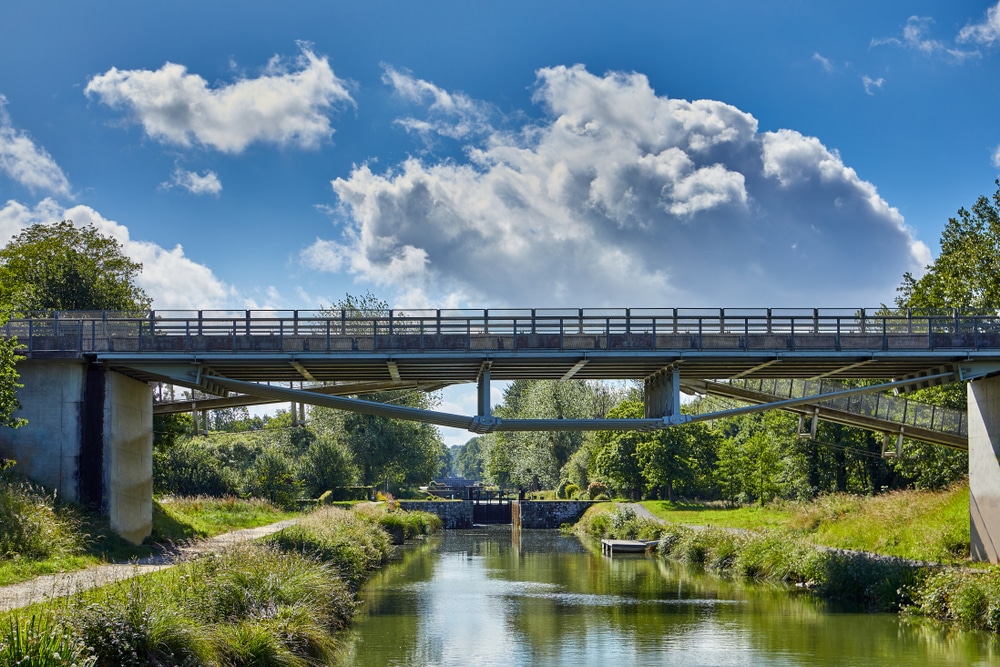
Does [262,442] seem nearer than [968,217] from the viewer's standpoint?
No

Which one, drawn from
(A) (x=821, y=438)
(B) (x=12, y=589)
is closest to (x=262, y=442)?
(A) (x=821, y=438)

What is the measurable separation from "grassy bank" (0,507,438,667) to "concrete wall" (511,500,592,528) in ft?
160

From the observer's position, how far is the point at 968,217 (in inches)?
2092

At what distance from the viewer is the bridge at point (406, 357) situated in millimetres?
31484

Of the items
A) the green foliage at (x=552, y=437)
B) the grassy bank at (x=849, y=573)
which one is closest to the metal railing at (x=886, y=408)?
the grassy bank at (x=849, y=573)

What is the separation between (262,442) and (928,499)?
190 ft

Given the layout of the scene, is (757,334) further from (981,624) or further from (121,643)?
(121,643)

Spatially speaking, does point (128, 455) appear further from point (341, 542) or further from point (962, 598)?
point (962, 598)

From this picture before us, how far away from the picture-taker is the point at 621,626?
25.4 m

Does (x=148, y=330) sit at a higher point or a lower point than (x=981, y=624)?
higher

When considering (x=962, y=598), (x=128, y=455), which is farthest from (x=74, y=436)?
(x=962, y=598)

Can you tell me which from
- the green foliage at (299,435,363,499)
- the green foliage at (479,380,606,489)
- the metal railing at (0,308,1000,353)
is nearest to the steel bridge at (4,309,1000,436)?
the metal railing at (0,308,1000,353)

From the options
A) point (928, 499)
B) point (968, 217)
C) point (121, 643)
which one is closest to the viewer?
point (121, 643)

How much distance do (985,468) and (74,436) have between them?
28.4 meters
